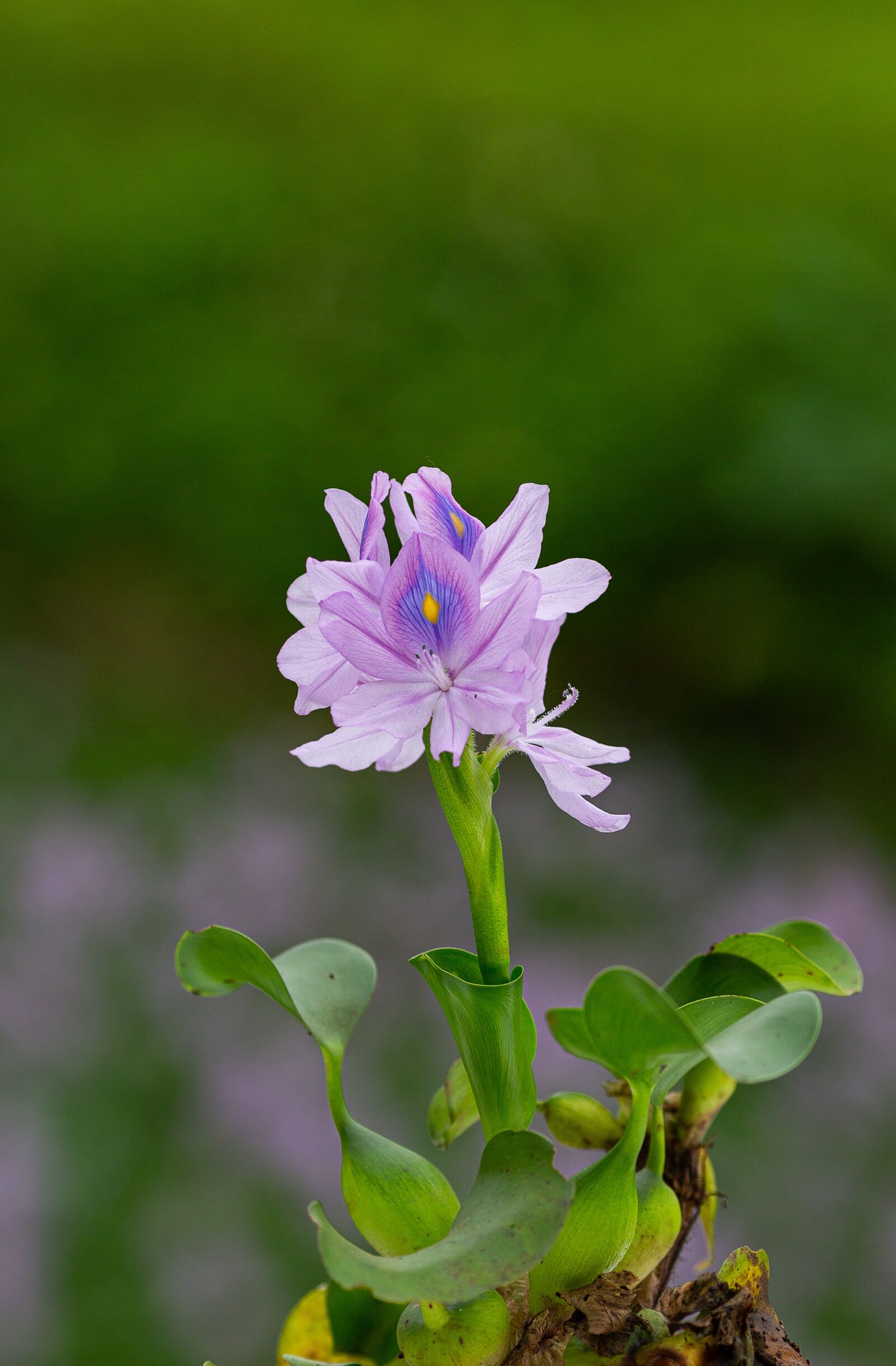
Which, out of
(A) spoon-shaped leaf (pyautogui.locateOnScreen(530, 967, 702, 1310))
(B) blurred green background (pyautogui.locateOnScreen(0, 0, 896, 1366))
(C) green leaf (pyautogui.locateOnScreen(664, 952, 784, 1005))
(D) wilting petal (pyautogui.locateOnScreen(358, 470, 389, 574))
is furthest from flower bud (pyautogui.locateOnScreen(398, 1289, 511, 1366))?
(B) blurred green background (pyautogui.locateOnScreen(0, 0, 896, 1366))

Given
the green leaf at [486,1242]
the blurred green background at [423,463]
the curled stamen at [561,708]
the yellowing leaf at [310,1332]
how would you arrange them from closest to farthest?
1. the green leaf at [486,1242]
2. the curled stamen at [561,708]
3. the yellowing leaf at [310,1332]
4. the blurred green background at [423,463]

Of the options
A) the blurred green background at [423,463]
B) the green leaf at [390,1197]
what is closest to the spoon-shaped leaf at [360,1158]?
the green leaf at [390,1197]

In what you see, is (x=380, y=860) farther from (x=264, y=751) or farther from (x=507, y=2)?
(x=507, y=2)

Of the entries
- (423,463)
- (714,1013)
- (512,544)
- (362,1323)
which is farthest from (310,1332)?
(423,463)

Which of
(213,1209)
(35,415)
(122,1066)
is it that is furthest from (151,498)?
(213,1209)

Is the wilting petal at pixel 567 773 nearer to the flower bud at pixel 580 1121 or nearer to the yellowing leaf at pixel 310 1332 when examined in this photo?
the flower bud at pixel 580 1121

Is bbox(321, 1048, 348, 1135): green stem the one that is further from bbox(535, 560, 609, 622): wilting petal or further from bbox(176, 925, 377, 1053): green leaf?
bbox(535, 560, 609, 622): wilting petal

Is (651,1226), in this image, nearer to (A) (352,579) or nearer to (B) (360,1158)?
(B) (360,1158)
